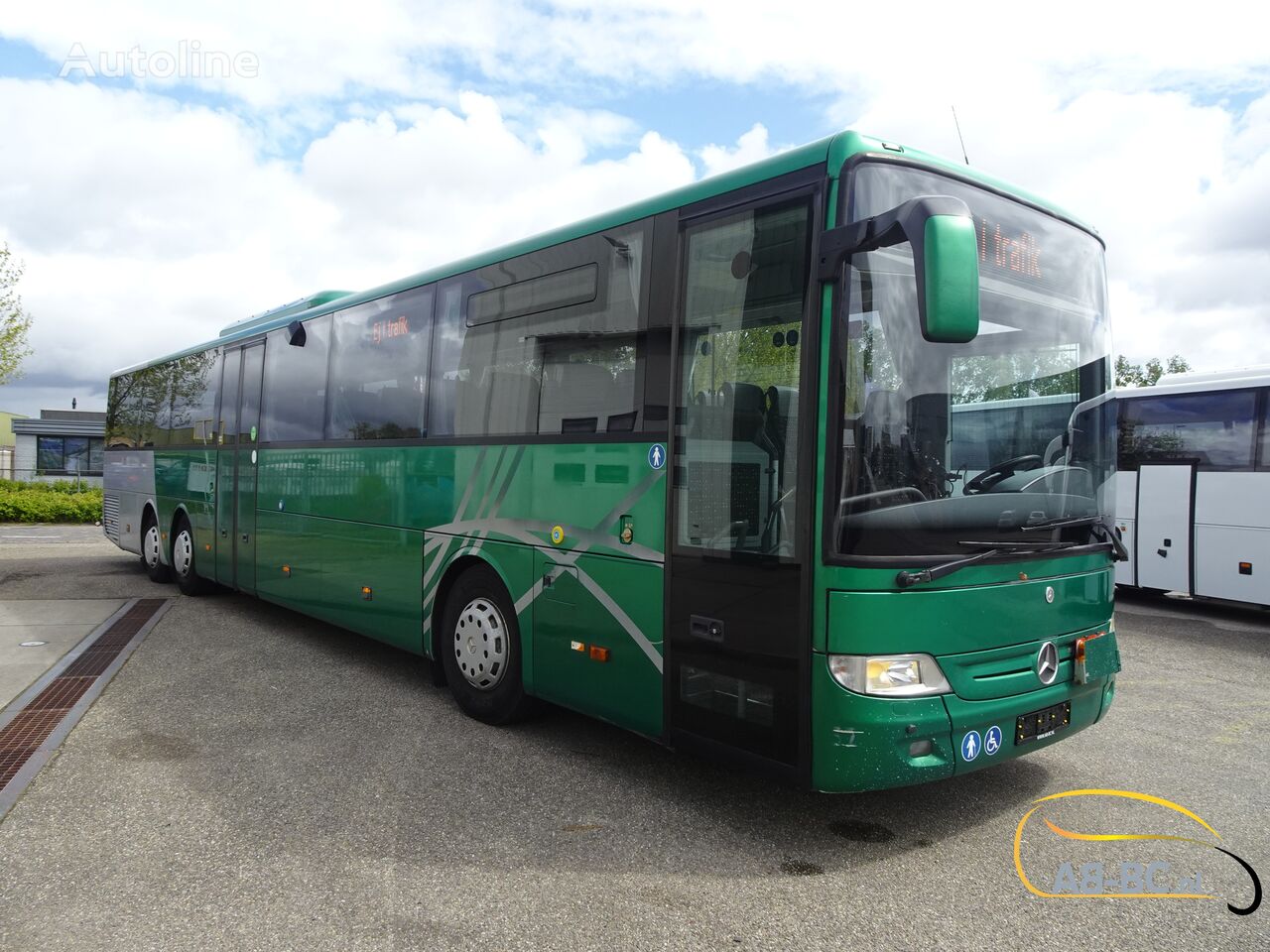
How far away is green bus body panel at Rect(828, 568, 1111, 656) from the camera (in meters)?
3.68

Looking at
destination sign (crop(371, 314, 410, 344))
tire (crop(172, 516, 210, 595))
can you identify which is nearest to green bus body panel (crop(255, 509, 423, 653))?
destination sign (crop(371, 314, 410, 344))

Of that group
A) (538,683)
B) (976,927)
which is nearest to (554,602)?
(538,683)

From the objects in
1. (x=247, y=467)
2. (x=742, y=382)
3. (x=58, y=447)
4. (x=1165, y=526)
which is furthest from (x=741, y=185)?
(x=58, y=447)

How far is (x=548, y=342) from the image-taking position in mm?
5340

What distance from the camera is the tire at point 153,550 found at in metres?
12.1

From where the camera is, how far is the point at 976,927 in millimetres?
3316

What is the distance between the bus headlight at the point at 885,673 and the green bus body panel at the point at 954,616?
0.11 feet

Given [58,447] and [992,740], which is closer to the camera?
[992,740]

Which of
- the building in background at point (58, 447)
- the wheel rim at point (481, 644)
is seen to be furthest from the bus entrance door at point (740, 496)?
the building in background at point (58, 447)

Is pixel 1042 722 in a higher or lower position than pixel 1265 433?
lower

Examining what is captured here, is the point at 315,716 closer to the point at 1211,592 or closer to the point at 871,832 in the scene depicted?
the point at 871,832

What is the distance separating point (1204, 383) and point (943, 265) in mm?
9587

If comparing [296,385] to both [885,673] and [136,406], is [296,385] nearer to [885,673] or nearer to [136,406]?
[136,406]

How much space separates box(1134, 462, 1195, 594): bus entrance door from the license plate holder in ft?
27.5
